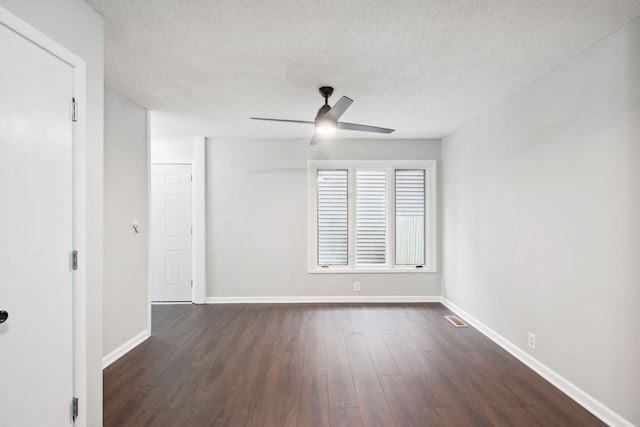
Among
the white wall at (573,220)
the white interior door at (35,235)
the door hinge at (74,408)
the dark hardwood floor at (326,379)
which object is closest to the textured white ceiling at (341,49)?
the white wall at (573,220)

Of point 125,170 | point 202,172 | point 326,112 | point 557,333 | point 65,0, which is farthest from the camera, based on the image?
point 202,172

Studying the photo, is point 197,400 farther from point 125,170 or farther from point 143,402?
point 125,170

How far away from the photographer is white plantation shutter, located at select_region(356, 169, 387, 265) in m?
4.94

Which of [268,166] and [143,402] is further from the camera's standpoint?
Result: [268,166]

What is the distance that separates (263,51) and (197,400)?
2634 mm

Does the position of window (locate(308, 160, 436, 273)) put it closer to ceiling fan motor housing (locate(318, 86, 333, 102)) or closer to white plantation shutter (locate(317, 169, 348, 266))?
white plantation shutter (locate(317, 169, 348, 266))

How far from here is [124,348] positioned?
3092mm

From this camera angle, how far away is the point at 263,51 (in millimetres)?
2295

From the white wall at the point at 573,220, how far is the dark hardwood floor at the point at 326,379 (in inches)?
15.7

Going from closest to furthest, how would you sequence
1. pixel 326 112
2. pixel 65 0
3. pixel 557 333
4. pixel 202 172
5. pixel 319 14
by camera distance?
1. pixel 65 0
2. pixel 319 14
3. pixel 557 333
4. pixel 326 112
5. pixel 202 172

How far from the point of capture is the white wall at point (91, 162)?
1700mm

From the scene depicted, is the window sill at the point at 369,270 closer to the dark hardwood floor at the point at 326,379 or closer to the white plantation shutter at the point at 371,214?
the white plantation shutter at the point at 371,214

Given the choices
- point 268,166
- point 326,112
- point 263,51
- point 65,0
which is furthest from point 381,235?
point 65,0

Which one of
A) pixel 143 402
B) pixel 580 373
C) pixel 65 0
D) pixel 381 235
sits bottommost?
pixel 143 402
